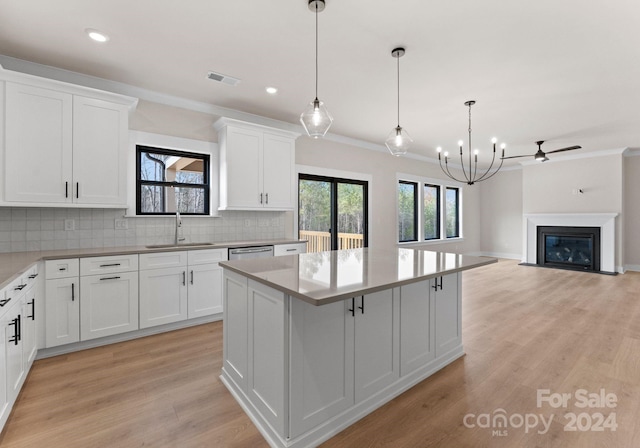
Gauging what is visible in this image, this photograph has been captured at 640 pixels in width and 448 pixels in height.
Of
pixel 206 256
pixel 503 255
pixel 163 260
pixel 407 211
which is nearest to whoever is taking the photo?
pixel 163 260

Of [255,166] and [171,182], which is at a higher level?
[255,166]

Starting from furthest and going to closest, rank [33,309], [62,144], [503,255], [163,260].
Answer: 1. [503,255]
2. [163,260]
3. [62,144]
4. [33,309]

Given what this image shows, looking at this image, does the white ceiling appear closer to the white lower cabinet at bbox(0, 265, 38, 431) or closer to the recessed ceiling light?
the recessed ceiling light

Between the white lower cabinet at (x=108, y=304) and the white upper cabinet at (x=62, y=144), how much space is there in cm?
77

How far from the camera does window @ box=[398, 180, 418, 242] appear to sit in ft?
22.8

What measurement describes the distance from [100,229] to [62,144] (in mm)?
942

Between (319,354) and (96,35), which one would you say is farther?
(96,35)

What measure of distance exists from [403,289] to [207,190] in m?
2.99

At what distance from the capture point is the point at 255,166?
414cm

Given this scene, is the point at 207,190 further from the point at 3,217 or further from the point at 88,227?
the point at 3,217

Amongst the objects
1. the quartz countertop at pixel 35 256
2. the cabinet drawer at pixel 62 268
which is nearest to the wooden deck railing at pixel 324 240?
the quartz countertop at pixel 35 256

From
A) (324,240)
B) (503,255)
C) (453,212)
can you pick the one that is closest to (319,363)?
(324,240)

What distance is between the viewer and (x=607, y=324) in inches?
142

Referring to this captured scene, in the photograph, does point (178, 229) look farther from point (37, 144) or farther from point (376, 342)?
point (376, 342)
